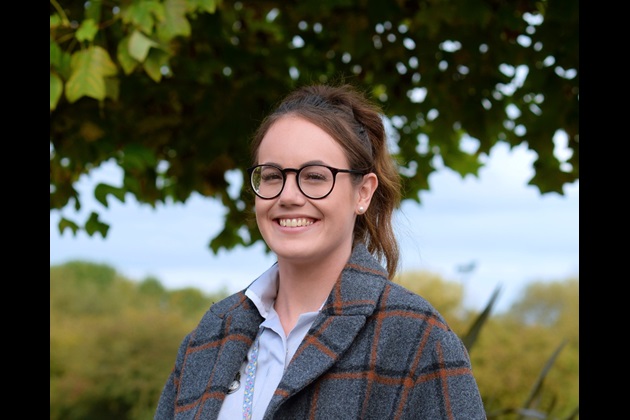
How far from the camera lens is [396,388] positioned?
1.60 metres

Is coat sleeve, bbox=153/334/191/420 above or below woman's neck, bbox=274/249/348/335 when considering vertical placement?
below

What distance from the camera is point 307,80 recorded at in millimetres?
3990

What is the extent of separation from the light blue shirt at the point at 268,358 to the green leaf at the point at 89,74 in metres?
1.61

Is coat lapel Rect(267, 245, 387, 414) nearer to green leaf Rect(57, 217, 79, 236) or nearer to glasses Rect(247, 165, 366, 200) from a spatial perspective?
glasses Rect(247, 165, 366, 200)

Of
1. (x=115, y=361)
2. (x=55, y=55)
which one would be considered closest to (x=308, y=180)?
(x=55, y=55)

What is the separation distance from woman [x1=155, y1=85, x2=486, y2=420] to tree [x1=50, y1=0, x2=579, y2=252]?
79.4 inches

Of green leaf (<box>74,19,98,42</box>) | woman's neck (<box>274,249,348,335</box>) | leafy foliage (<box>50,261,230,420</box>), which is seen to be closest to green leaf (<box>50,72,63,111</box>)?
green leaf (<box>74,19,98,42</box>)

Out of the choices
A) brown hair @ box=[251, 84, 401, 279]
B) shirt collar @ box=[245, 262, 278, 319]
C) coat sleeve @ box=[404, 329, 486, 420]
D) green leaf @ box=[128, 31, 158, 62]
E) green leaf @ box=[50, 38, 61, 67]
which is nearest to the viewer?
coat sleeve @ box=[404, 329, 486, 420]

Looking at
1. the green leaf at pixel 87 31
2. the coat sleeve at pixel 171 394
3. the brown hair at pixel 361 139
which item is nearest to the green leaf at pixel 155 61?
the green leaf at pixel 87 31

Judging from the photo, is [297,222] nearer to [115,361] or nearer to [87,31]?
[87,31]

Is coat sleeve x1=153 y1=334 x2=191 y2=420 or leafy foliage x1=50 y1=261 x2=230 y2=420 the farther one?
leafy foliage x1=50 y1=261 x2=230 y2=420

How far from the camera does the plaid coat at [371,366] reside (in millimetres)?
1585

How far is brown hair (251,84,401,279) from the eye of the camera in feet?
5.59
